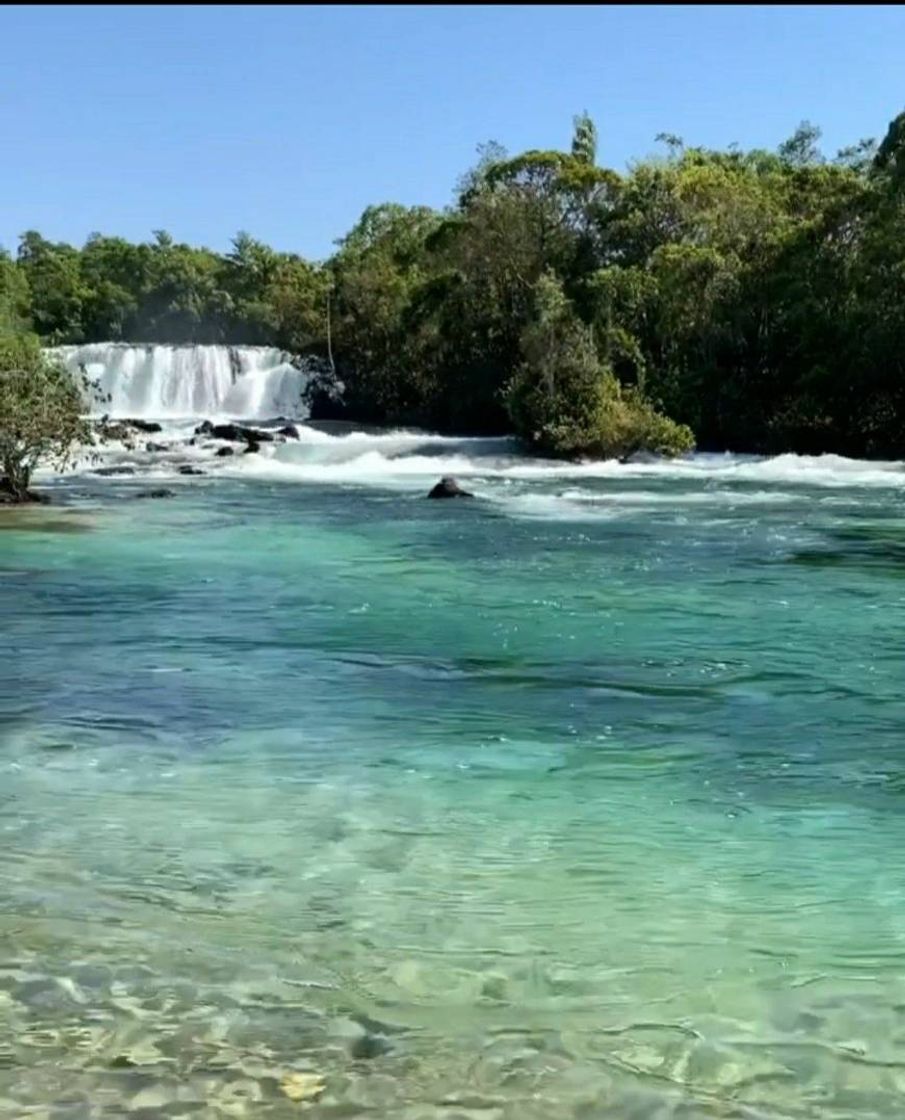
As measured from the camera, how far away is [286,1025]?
4.73 metres

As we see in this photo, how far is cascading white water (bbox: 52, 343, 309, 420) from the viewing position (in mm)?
58344

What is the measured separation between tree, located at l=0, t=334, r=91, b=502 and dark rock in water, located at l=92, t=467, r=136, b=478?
7828mm

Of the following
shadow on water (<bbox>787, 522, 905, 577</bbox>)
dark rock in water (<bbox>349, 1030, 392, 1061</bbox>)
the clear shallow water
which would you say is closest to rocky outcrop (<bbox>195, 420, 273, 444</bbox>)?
shadow on water (<bbox>787, 522, 905, 577</bbox>)

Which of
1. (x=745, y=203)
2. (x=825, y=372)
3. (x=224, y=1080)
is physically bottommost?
(x=224, y=1080)

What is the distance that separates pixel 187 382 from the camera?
5900cm

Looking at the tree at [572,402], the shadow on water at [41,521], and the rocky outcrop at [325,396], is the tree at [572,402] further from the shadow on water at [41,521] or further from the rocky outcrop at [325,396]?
the shadow on water at [41,521]

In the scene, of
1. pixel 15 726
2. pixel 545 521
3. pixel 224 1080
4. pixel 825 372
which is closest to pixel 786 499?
pixel 545 521

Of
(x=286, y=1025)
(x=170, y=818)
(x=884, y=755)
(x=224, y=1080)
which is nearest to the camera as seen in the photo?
(x=224, y=1080)

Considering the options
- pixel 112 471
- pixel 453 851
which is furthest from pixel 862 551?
pixel 112 471

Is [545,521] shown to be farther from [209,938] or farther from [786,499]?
[209,938]

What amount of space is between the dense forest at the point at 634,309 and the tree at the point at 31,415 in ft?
56.9

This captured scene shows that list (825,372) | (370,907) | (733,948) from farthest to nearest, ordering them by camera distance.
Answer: (825,372), (370,907), (733,948)

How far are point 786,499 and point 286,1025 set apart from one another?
82.2 feet

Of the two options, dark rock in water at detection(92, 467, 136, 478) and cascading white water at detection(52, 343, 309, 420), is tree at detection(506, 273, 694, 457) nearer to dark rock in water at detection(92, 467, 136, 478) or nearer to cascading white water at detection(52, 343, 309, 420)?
dark rock in water at detection(92, 467, 136, 478)
